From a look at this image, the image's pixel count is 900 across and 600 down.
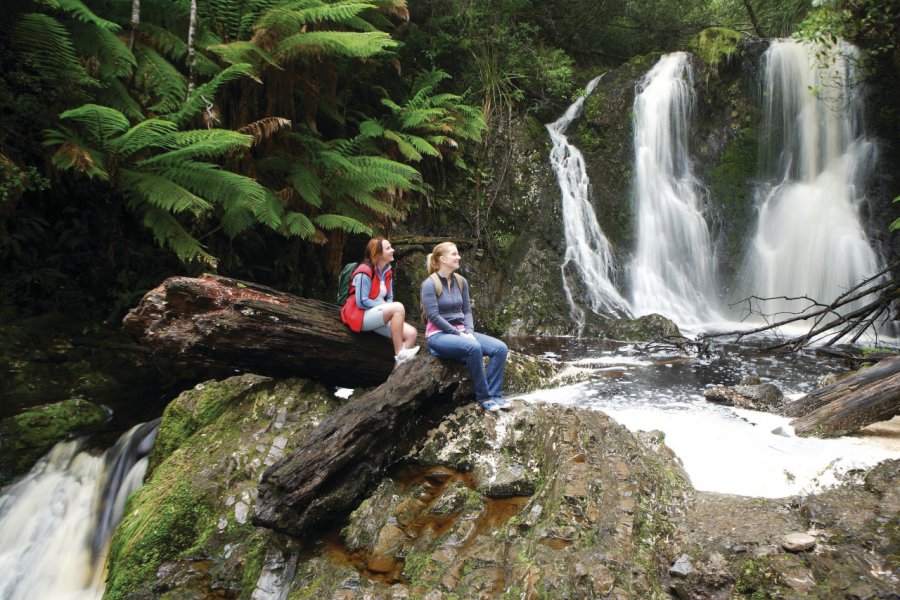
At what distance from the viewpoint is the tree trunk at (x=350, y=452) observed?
9.35ft

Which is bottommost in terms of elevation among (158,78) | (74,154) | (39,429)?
(39,429)

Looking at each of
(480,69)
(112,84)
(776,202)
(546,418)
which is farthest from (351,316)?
(776,202)

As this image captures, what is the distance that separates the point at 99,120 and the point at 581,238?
8.70 meters

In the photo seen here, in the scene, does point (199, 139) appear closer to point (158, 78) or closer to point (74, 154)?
point (74, 154)

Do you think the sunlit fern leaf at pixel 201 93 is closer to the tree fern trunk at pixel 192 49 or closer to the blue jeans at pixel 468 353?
the tree fern trunk at pixel 192 49

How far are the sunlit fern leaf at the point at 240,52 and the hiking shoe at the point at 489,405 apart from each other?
5.07 m

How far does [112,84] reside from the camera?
539 cm

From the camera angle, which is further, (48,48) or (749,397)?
(749,397)

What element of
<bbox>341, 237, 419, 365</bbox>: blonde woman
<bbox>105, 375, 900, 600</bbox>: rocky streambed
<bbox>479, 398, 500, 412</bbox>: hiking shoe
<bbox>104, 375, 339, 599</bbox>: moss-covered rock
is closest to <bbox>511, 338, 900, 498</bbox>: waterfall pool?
<bbox>105, 375, 900, 600</bbox>: rocky streambed

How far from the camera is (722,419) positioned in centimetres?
456

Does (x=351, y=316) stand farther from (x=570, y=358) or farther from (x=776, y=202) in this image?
(x=776, y=202)

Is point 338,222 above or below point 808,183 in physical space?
below

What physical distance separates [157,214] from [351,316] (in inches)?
110

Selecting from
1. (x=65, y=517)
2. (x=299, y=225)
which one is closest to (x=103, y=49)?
(x=299, y=225)
